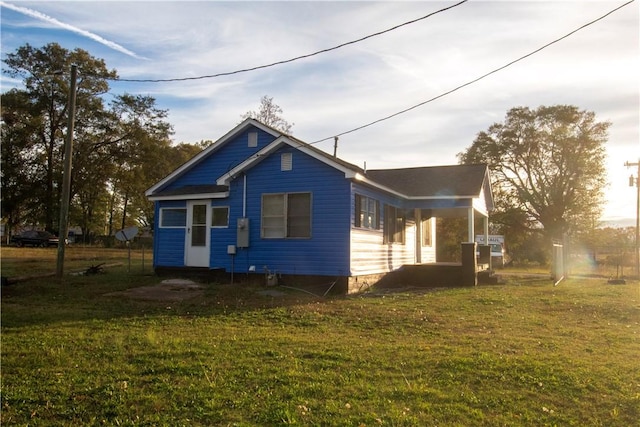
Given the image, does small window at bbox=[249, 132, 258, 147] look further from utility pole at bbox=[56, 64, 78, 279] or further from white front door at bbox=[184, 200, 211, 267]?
utility pole at bbox=[56, 64, 78, 279]

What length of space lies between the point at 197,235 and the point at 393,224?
21.7 feet

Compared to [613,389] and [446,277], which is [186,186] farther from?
[613,389]

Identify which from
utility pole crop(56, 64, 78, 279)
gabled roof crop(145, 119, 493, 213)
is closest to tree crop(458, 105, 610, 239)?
gabled roof crop(145, 119, 493, 213)

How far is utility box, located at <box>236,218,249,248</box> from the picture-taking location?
1469 cm

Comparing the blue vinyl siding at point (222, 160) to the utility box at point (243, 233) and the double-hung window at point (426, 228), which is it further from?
the double-hung window at point (426, 228)

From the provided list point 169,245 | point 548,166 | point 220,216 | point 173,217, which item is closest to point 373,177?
point 220,216

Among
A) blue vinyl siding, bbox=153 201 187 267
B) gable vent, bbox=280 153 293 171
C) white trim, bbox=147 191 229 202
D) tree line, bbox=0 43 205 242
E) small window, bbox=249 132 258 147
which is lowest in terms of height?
blue vinyl siding, bbox=153 201 187 267

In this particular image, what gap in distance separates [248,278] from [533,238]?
35004 millimetres

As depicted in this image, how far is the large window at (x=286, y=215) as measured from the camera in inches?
563

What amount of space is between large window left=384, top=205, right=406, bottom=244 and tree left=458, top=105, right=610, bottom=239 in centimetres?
2618

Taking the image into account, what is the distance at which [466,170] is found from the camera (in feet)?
67.6

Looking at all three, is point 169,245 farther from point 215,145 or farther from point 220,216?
point 215,145

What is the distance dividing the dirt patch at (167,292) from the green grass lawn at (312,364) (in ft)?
2.48

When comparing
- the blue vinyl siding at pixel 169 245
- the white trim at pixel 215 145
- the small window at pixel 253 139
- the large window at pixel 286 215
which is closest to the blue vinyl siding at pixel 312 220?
the large window at pixel 286 215
